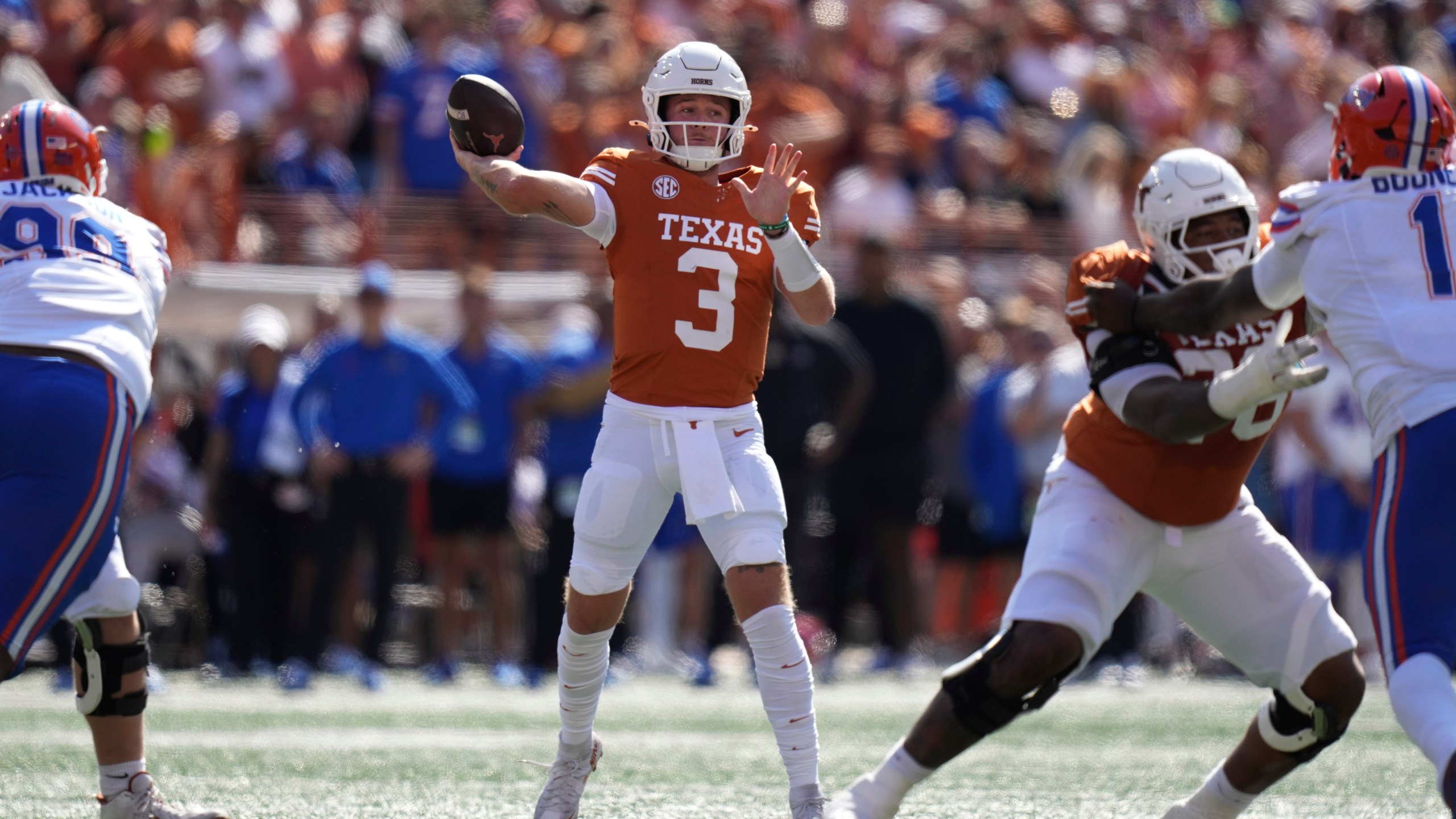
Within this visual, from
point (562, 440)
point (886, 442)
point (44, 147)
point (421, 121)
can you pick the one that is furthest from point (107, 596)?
point (421, 121)

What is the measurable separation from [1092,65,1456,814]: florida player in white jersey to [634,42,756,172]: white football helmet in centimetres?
150

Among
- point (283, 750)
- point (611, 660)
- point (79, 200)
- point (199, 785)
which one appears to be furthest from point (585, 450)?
point (79, 200)

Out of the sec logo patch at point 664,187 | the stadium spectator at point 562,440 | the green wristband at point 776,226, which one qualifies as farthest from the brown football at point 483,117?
the stadium spectator at point 562,440

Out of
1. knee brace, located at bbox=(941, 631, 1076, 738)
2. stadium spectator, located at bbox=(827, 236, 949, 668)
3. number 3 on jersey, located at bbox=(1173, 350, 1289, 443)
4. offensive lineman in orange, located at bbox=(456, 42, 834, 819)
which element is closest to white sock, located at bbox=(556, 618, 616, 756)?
offensive lineman in orange, located at bbox=(456, 42, 834, 819)

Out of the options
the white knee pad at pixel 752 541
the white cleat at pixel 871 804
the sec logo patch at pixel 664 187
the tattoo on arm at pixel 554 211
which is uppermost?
the sec logo patch at pixel 664 187

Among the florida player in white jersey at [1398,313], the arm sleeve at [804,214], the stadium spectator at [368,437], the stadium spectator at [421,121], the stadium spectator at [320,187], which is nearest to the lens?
the florida player in white jersey at [1398,313]

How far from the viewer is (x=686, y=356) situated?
4.91 metres

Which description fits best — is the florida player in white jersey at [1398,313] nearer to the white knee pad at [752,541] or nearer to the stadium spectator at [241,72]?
the white knee pad at [752,541]

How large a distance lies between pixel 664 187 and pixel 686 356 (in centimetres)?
48

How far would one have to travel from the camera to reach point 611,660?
9258 mm

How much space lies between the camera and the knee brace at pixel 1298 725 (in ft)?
14.7

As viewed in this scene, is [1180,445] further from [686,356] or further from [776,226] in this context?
[686,356]

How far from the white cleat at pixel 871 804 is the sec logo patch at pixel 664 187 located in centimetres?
170

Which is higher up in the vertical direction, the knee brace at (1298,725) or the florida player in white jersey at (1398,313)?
the florida player in white jersey at (1398,313)
